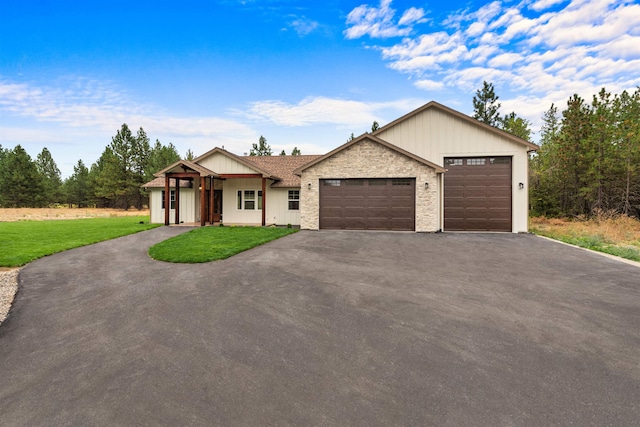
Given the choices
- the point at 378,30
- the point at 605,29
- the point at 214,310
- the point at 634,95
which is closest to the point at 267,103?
the point at 378,30

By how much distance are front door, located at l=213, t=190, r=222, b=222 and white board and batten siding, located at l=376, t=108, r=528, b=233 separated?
12.3 meters

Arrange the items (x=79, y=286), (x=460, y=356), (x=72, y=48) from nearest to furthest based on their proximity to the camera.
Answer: (x=460, y=356)
(x=79, y=286)
(x=72, y=48)

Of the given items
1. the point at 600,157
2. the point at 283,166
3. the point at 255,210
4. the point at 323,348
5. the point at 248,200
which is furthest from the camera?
the point at 283,166

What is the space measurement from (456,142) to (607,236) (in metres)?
8.41

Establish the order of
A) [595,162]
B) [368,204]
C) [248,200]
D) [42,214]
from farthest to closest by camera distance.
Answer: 1. [42,214]
2. [595,162]
3. [248,200]
4. [368,204]

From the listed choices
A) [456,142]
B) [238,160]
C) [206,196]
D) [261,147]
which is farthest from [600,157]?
[261,147]

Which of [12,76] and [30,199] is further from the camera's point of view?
[30,199]

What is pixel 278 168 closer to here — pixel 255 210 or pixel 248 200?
pixel 248 200

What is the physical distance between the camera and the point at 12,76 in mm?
20391

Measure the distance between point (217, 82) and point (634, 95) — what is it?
31.7 metres

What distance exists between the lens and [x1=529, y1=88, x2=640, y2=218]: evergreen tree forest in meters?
19.4

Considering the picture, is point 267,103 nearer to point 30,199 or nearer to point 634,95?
point 634,95

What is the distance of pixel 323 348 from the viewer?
138 inches

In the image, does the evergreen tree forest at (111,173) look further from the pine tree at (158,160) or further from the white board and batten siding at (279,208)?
the white board and batten siding at (279,208)
